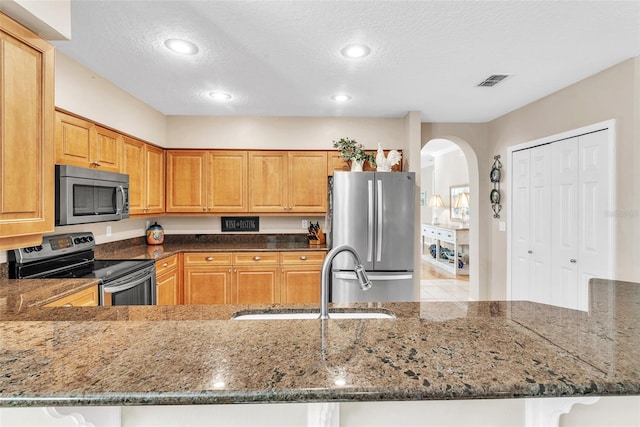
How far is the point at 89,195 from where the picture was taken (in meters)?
2.44

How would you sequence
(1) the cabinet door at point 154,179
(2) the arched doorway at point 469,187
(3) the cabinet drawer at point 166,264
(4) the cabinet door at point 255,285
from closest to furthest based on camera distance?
1. (3) the cabinet drawer at point 166,264
2. (1) the cabinet door at point 154,179
3. (4) the cabinet door at point 255,285
4. (2) the arched doorway at point 469,187

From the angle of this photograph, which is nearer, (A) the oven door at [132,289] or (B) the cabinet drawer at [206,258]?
(A) the oven door at [132,289]

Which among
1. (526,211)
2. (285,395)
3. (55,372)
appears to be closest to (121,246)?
(55,372)

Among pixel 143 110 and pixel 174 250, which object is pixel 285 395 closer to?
pixel 174 250

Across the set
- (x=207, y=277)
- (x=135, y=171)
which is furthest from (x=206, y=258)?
(x=135, y=171)

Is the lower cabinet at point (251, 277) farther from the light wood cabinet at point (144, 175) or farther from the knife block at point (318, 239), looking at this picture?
the light wood cabinet at point (144, 175)

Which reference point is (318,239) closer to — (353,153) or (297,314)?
(353,153)

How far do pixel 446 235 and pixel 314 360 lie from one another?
6726 millimetres

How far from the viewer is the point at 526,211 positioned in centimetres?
358

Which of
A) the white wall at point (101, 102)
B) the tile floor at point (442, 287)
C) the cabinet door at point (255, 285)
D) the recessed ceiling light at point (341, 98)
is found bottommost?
the tile floor at point (442, 287)

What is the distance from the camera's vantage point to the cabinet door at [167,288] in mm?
3111

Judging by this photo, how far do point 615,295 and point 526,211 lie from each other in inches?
97.9

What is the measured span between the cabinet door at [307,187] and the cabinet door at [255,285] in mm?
824

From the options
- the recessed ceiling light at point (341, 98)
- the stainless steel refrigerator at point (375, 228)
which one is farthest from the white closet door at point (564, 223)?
the recessed ceiling light at point (341, 98)
